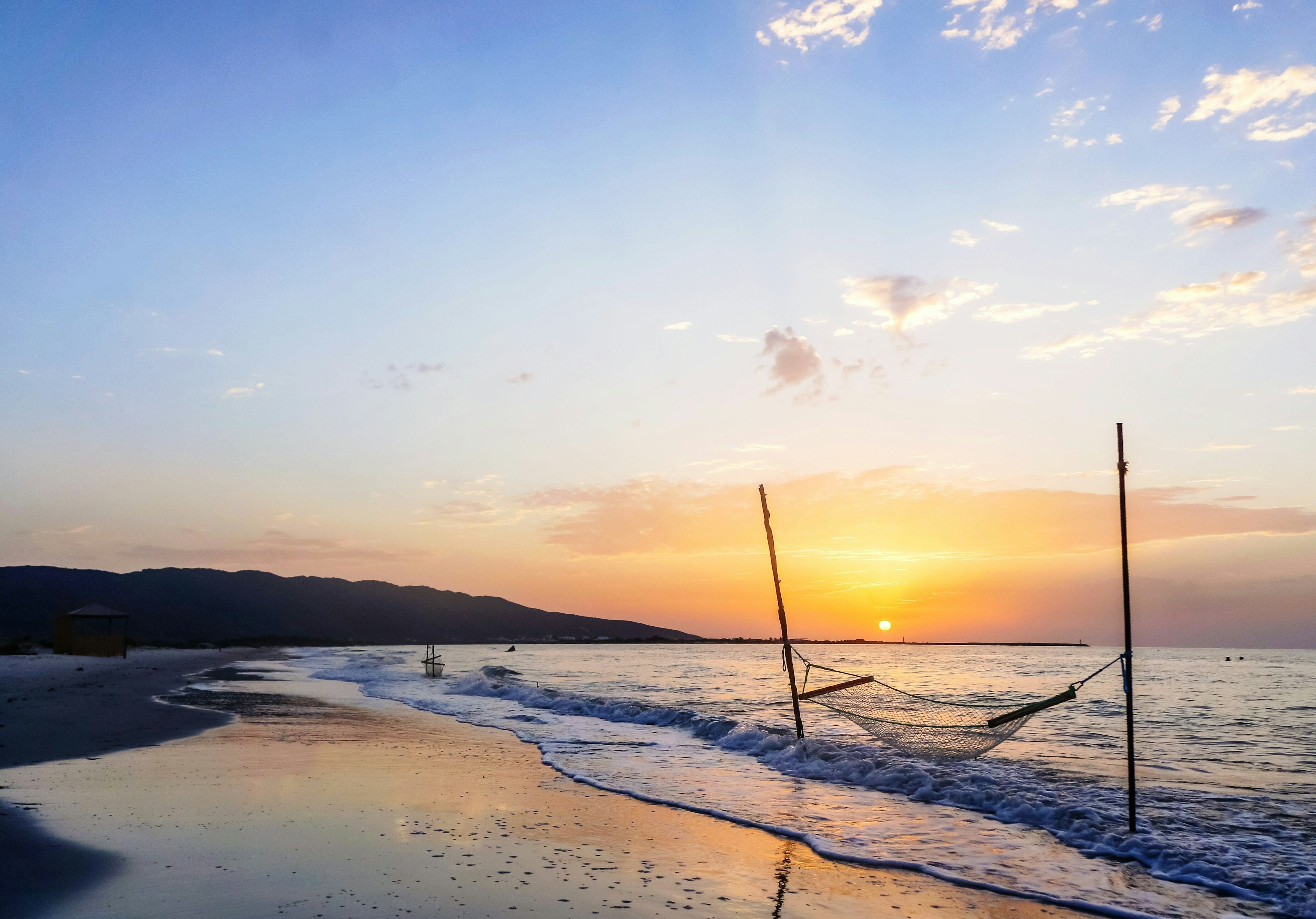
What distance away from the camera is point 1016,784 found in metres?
13.3

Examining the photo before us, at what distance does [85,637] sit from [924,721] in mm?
53264

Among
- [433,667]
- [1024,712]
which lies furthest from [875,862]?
[433,667]

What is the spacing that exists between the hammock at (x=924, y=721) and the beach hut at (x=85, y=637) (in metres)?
47.4

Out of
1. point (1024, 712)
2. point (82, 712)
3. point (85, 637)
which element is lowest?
point (85, 637)

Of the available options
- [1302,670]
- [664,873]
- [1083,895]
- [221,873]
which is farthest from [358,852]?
[1302,670]

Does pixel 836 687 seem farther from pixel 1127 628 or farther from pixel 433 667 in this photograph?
pixel 433 667

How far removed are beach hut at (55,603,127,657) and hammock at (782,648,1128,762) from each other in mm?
47422

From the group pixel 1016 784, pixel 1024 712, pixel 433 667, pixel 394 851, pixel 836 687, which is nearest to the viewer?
pixel 394 851

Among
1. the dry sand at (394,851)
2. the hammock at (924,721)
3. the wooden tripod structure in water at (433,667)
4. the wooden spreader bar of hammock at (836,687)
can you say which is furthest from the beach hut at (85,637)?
the hammock at (924,721)

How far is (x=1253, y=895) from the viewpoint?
8.34 m

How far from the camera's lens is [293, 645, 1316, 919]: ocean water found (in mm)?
8750

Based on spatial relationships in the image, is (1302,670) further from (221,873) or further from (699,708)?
(221,873)

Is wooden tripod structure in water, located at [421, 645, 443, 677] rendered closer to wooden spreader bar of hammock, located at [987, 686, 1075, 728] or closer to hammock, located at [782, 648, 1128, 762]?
hammock, located at [782, 648, 1128, 762]

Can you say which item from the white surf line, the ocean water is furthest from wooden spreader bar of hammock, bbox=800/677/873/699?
the white surf line
